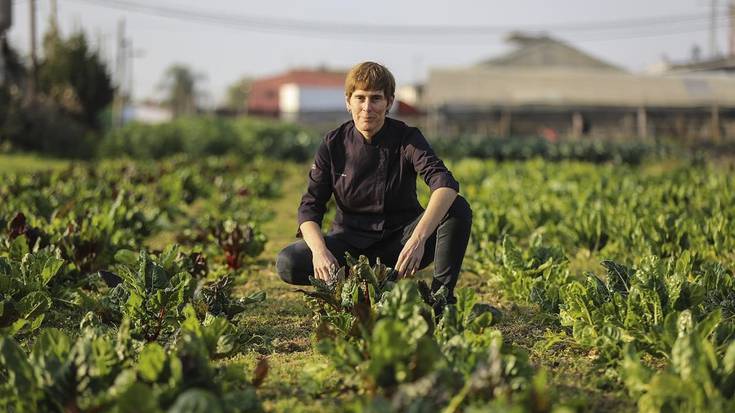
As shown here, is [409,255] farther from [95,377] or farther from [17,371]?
[17,371]

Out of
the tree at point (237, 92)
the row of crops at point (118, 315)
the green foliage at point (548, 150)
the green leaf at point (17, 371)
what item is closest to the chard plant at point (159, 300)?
the row of crops at point (118, 315)

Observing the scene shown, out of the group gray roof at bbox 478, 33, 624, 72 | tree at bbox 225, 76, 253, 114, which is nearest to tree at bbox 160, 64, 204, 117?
tree at bbox 225, 76, 253, 114

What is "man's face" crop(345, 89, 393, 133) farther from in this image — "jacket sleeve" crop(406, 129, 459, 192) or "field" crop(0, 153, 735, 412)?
"field" crop(0, 153, 735, 412)

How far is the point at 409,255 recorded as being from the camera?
4.17m

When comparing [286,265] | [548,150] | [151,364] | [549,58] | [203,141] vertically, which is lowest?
[151,364]

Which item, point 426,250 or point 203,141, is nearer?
point 426,250

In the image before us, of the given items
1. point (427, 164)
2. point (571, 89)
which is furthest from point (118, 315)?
point (571, 89)

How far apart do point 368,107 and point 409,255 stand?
879 mm

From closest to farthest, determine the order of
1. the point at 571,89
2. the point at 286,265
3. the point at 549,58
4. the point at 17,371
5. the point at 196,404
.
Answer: the point at 196,404
the point at 17,371
the point at 286,265
the point at 571,89
the point at 549,58

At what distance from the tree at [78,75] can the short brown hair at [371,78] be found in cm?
2554

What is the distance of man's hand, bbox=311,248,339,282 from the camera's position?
14.2ft

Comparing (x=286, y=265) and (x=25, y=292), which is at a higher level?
(x=286, y=265)

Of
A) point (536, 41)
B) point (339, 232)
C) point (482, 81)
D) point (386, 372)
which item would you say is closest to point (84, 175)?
point (339, 232)

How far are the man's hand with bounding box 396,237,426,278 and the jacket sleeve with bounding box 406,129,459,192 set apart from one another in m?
0.39
